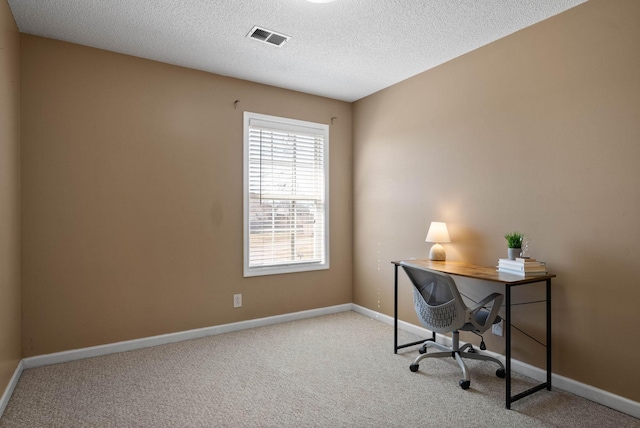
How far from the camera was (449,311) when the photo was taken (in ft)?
8.52

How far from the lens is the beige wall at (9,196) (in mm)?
2324

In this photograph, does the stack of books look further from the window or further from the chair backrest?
the window

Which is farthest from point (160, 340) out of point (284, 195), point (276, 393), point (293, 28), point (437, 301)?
point (293, 28)

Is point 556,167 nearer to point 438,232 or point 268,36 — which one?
point 438,232

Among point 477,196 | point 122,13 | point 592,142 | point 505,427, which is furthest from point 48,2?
point 505,427

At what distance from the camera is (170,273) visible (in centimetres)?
345

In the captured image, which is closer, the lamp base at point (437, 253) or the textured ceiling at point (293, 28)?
the textured ceiling at point (293, 28)

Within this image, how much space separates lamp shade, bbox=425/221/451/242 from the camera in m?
3.24

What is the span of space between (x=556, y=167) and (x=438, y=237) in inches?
40.7

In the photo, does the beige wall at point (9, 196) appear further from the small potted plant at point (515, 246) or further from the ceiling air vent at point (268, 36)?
the small potted plant at point (515, 246)

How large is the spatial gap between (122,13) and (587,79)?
3159 mm

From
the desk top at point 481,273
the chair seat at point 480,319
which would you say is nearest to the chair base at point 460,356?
the chair seat at point 480,319

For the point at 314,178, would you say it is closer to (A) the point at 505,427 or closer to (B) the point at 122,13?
(B) the point at 122,13

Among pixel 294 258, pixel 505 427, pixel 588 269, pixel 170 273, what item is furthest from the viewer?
pixel 294 258
